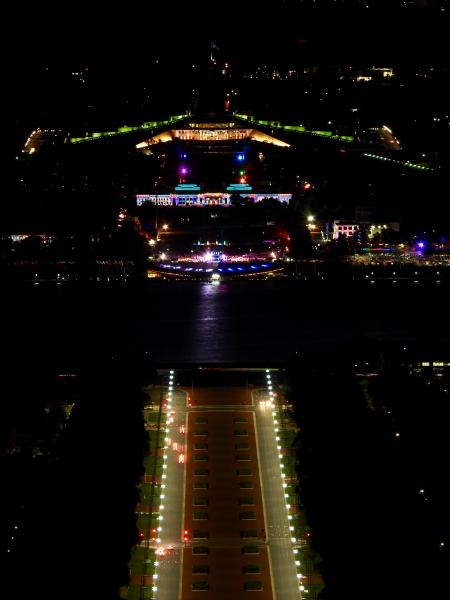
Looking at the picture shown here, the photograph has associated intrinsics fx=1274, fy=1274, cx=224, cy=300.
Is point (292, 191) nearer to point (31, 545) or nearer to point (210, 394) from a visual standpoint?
point (210, 394)

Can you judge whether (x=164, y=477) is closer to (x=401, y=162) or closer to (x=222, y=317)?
(x=222, y=317)

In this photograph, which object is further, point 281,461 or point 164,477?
point 281,461

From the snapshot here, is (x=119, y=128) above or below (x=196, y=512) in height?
above

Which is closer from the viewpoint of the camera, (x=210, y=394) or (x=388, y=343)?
A: (x=210, y=394)

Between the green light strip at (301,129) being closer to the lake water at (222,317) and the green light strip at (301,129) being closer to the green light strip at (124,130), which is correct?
the green light strip at (124,130)

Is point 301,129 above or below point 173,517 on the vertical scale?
above

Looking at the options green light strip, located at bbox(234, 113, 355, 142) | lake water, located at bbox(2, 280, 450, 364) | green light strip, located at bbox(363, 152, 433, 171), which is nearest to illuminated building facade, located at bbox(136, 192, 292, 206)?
green light strip, located at bbox(363, 152, 433, 171)

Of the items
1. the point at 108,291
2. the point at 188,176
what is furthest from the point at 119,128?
the point at 108,291

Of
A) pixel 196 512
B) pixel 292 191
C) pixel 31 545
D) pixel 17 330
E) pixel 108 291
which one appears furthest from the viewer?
pixel 292 191

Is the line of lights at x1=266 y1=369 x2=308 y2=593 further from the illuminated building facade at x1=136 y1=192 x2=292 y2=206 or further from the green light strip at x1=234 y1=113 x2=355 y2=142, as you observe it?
the green light strip at x1=234 y1=113 x2=355 y2=142

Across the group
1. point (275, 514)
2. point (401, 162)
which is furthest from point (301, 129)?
point (275, 514)

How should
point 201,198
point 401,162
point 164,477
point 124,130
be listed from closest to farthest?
1. point 164,477
2. point 201,198
3. point 401,162
4. point 124,130
